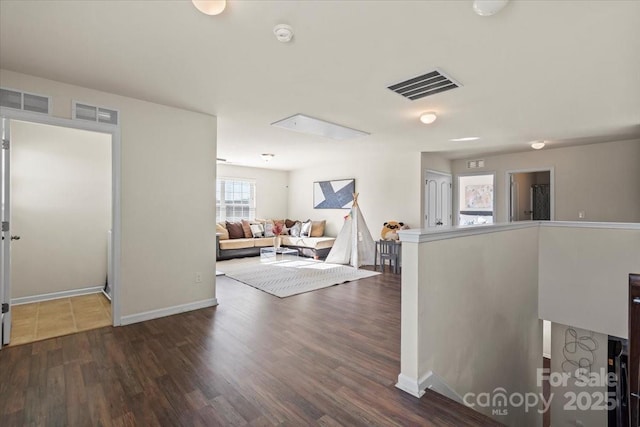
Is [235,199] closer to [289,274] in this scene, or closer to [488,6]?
[289,274]

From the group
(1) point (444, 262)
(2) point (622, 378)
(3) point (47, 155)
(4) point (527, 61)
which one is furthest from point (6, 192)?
(2) point (622, 378)

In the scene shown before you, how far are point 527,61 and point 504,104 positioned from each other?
104cm

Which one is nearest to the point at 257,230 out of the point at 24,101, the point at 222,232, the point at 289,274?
the point at 222,232

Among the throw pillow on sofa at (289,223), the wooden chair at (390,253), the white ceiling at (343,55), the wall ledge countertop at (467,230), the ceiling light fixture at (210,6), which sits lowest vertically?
the wooden chair at (390,253)

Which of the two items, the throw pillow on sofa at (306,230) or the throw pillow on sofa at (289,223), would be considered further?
the throw pillow on sofa at (289,223)

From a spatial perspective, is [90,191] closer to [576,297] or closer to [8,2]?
[8,2]

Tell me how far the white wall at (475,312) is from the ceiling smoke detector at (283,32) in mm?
1526

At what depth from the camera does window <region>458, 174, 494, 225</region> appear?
8812 millimetres

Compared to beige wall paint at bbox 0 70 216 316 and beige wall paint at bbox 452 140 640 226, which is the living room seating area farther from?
beige wall paint at bbox 452 140 640 226

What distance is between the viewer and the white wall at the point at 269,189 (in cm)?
834

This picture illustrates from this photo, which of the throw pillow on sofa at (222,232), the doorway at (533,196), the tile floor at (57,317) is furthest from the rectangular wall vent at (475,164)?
the tile floor at (57,317)

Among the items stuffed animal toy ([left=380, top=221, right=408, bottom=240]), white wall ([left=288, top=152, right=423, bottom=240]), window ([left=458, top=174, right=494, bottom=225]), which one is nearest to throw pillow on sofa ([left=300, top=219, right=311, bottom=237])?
white wall ([left=288, top=152, right=423, bottom=240])

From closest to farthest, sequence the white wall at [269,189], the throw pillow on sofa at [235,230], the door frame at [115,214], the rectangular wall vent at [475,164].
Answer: the door frame at [115,214]
the rectangular wall vent at [475,164]
the throw pillow on sofa at [235,230]
the white wall at [269,189]

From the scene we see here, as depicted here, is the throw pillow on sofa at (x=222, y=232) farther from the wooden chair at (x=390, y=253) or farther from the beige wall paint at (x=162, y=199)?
the wooden chair at (x=390, y=253)
